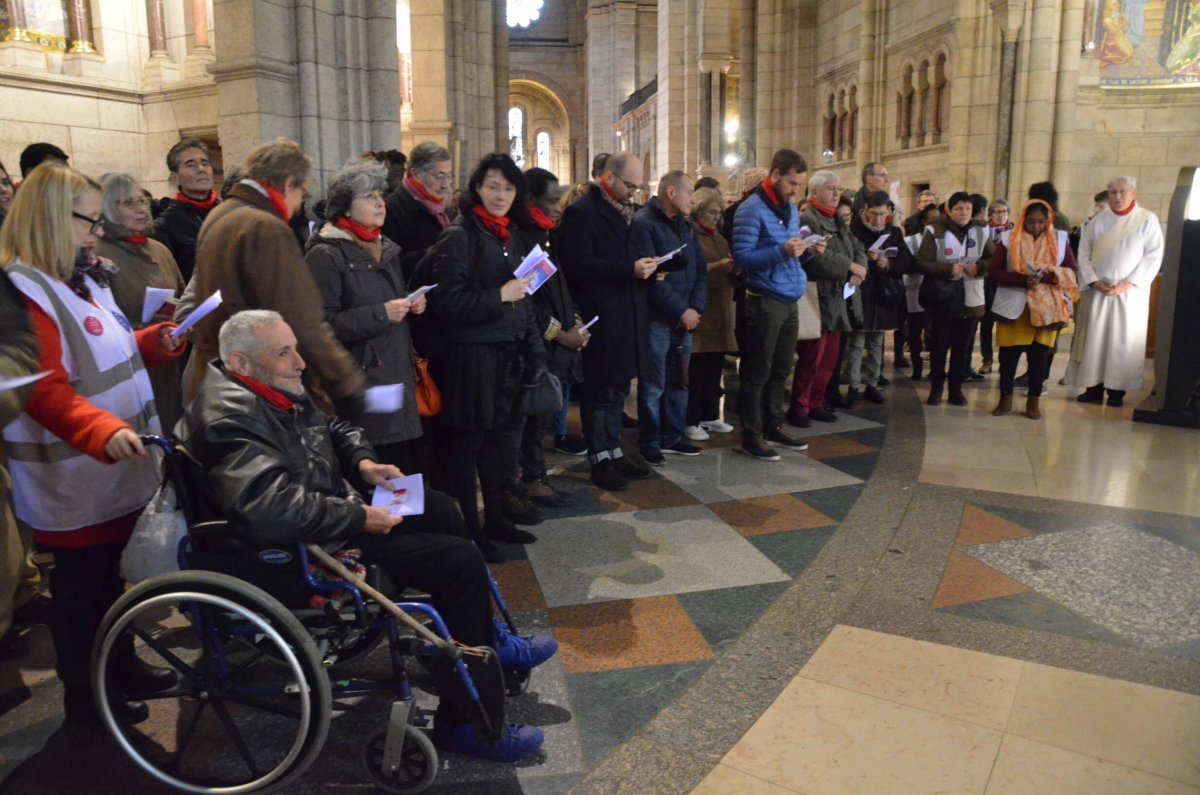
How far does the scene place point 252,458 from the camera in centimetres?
235

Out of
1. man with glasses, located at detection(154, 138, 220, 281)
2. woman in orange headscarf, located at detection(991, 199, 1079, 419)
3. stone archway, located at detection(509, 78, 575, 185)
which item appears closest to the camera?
man with glasses, located at detection(154, 138, 220, 281)

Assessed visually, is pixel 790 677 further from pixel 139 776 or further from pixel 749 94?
pixel 749 94

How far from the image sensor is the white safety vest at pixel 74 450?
2.62 meters

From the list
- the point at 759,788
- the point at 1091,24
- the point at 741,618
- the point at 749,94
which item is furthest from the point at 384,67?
the point at 749,94

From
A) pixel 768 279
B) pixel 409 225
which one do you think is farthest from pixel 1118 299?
pixel 409 225

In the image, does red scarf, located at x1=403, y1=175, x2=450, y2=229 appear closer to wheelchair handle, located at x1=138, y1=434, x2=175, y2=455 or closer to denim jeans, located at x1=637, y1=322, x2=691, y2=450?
denim jeans, located at x1=637, y1=322, x2=691, y2=450

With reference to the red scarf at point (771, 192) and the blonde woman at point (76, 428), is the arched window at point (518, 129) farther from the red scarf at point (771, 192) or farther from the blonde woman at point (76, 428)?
the blonde woman at point (76, 428)

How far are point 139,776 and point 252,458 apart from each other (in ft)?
3.52

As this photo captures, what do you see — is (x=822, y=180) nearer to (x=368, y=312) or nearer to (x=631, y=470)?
(x=631, y=470)

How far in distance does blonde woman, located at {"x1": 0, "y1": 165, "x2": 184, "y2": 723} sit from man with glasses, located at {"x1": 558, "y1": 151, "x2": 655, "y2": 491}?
2650mm

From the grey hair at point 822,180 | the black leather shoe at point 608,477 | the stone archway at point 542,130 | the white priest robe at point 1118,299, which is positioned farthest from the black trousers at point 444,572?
the stone archway at point 542,130

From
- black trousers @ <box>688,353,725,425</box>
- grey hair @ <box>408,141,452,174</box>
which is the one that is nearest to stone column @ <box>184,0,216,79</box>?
grey hair @ <box>408,141,452,174</box>

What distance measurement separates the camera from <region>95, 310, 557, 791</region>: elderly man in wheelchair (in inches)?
90.2

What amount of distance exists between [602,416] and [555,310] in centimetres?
81
